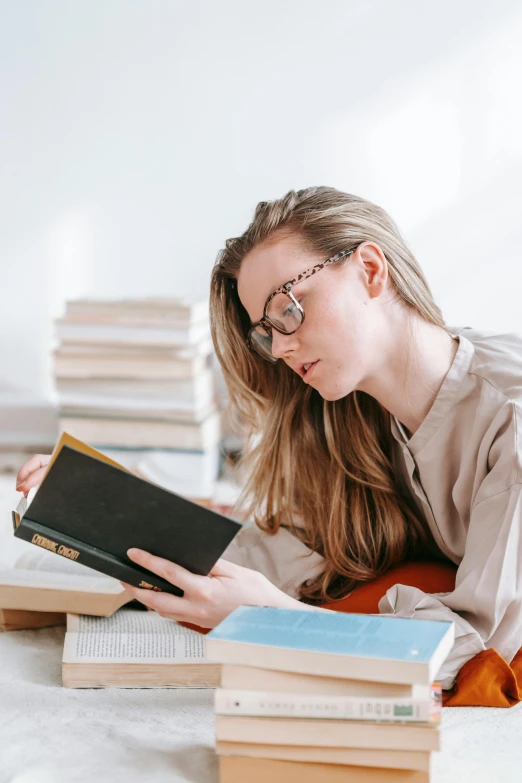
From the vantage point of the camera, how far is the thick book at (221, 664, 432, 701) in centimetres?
102

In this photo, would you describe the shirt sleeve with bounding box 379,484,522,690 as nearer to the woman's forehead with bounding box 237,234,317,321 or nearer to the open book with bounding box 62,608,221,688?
the open book with bounding box 62,608,221,688

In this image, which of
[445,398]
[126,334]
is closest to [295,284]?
[445,398]

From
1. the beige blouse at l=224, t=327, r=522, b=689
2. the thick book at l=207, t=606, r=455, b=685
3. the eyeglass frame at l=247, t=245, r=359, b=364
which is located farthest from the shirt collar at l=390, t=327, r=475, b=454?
the thick book at l=207, t=606, r=455, b=685

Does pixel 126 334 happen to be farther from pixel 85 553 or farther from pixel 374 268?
pixel 85 553

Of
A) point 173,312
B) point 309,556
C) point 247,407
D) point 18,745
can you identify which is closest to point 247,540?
point 309,556

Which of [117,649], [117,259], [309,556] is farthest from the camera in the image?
[117,259]

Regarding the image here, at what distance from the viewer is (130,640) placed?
1433 millimetres

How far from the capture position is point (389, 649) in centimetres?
101

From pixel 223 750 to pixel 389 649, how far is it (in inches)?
8.9

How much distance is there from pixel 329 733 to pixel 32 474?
0.74 metres

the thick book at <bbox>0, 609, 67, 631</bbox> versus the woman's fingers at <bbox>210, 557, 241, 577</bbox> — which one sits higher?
the woman's fingers at <bbox>210, 557, 241, 577</bbox>

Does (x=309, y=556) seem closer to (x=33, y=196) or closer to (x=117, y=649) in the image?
(x=117, y=649)

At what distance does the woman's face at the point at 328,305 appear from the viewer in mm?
1476

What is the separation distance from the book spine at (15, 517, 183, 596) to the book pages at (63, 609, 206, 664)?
158 mm
